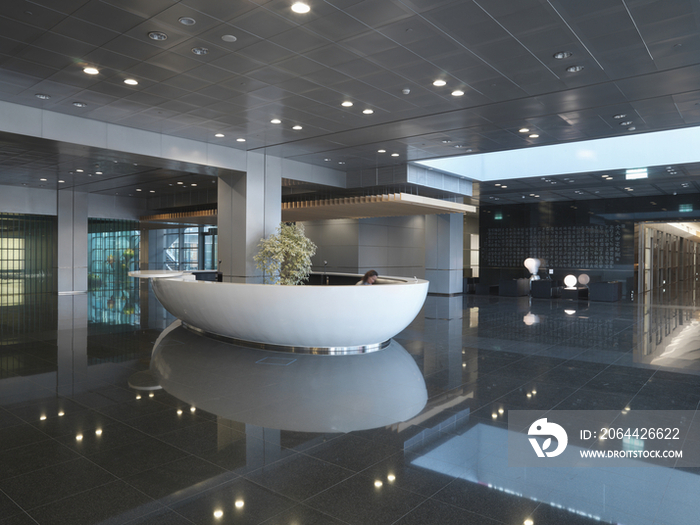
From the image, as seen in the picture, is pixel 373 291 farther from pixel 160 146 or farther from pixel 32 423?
pixel 160 146

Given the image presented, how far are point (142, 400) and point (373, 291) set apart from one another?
11.0ft

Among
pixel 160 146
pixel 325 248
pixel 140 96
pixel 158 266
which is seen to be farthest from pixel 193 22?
pixel 158 266

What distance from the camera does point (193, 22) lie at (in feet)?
19.4

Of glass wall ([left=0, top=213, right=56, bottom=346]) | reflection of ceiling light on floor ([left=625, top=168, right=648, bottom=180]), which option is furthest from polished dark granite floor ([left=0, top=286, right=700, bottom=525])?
glass wall ([left=0, top=213, right=56, bottom=346])

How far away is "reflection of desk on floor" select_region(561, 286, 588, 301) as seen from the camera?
18891mm

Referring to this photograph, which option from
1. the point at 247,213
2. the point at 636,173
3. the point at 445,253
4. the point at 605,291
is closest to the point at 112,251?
the point at 247,213

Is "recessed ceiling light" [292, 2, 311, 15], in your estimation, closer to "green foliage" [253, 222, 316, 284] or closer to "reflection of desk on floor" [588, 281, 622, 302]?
"green foliage" [253, 222, 316, 284]

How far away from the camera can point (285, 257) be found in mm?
12742

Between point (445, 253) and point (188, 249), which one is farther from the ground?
point (188, 249)

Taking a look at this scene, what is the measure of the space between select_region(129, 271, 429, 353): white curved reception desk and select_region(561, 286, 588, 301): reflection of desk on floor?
13.2 metres

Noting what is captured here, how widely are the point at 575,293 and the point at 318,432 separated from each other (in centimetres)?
1738

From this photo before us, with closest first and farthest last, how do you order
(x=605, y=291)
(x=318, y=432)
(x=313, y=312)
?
(x=318, y=432), (x=313, y=312), (x=605, y=291)

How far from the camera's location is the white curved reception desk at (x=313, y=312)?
22.7ft

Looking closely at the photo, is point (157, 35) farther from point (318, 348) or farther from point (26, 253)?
point (26, 253)
